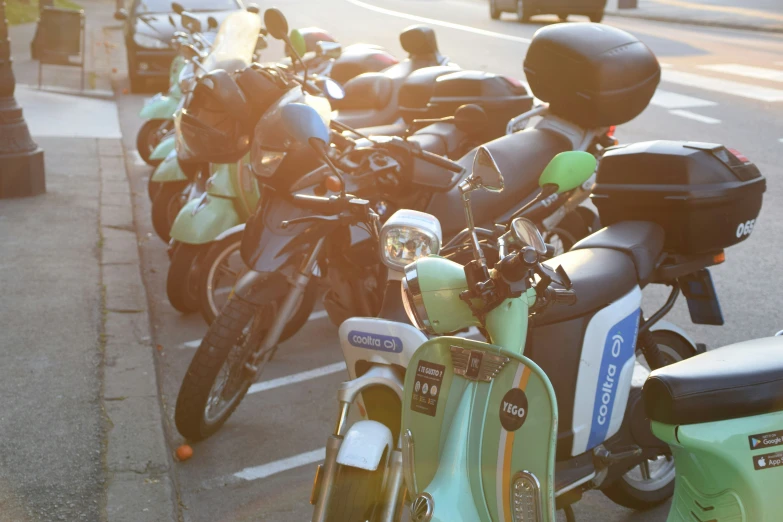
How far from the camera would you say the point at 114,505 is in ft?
12.4

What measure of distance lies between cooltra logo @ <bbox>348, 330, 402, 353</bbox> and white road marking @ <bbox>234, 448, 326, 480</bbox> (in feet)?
4.02

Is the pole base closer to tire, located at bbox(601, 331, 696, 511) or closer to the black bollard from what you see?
the black bollard

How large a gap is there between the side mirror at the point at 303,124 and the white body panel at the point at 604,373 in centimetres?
127

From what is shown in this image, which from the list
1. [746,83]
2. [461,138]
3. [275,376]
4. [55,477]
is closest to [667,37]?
[746,83]

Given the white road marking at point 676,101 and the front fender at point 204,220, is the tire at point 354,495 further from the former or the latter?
the white road marking at point 676,101

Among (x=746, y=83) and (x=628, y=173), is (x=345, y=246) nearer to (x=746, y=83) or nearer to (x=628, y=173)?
(x=628, y=173)

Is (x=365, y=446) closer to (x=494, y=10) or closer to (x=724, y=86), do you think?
(x=724, y=86)

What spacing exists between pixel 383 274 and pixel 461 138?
179 centimetres

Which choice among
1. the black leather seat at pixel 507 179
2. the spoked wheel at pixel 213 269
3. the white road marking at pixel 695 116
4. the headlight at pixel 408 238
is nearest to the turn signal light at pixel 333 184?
the black leather seat at pixel 507 179

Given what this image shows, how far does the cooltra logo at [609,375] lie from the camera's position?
326 centimetres

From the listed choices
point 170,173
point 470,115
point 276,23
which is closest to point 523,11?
point 170,173

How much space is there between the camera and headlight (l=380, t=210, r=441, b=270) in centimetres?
308

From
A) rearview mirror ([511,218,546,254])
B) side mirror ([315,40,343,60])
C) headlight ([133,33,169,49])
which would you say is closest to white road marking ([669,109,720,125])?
side mirror ([315,40,343,60])

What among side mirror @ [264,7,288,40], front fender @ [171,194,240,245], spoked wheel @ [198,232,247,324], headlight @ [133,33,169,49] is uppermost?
→ side mirror @ [264,7,288,40]
